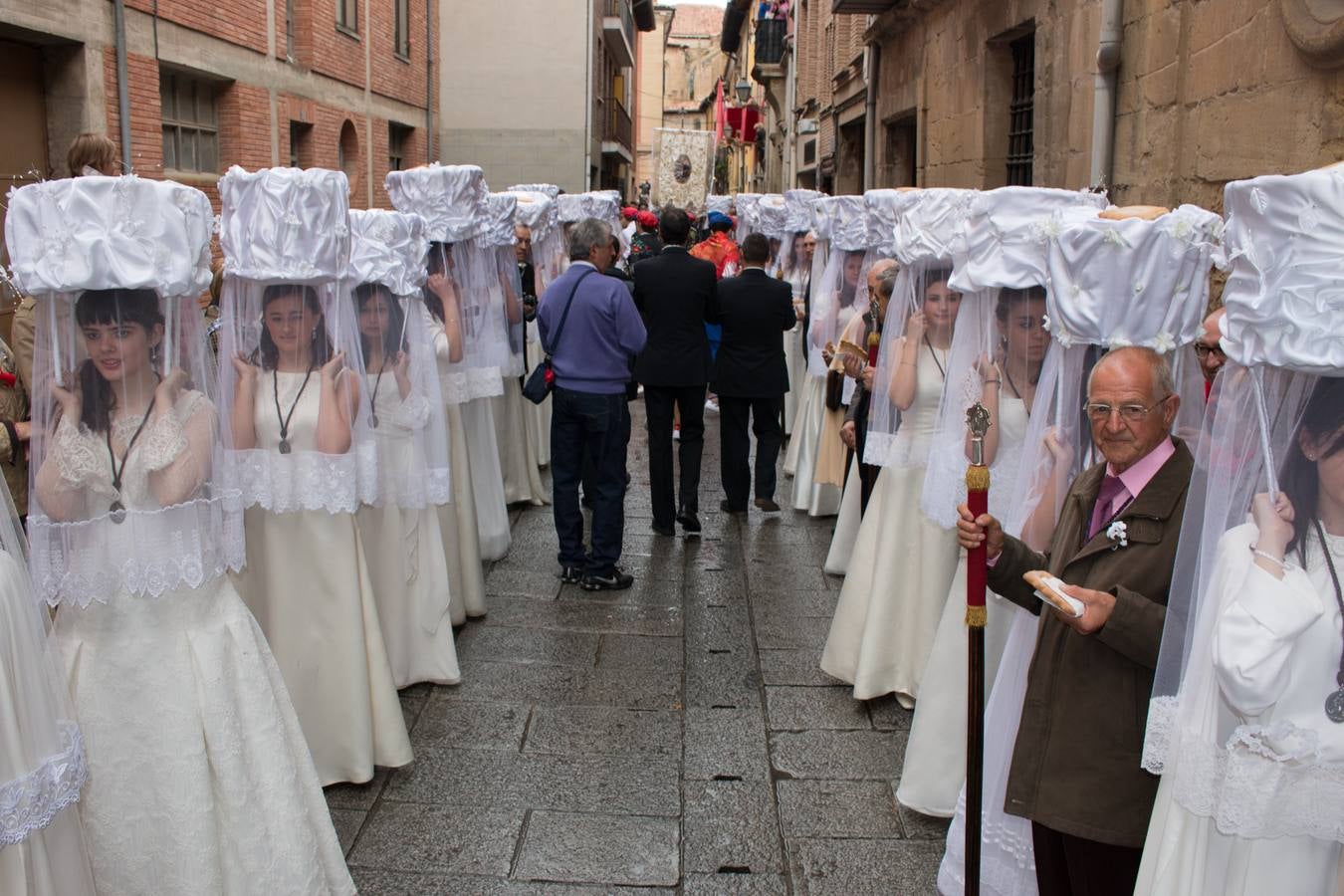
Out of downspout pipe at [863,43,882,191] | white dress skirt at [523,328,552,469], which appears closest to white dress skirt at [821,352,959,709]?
white dress skirt at [523,328,552,469]

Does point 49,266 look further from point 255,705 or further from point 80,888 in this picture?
point 80,888

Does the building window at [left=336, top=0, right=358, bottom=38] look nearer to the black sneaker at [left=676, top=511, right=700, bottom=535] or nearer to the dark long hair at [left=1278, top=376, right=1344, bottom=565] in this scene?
the black sneaker at [left=676, top=511, right=700, bottom=535]

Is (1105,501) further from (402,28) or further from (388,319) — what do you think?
(402,28)

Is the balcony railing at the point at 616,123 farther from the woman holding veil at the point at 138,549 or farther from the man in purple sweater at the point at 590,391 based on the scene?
the woman holding veil at the point at 138,549

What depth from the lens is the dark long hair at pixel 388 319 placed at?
5125 millimetres

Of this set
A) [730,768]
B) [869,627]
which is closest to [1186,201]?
[869,627]

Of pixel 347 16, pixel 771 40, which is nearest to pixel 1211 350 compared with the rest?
pixel 347 16

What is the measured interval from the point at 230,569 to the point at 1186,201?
18.1 feet

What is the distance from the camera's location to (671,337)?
8.09m

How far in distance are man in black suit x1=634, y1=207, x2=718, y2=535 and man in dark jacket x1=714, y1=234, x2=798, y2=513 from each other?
10.9 inches

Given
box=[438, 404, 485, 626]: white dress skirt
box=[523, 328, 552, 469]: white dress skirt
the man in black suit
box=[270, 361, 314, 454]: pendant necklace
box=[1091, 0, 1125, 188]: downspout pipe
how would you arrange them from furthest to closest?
box=[523, 328, 552, 469]: white dress skirt < the man in black suit < box=[1091, 0, 1125, 188]: downspout pipe < box=[438, 404, 485, 626]: white dress skirt < box=[270, 361, 314, 454]: pendant necklace

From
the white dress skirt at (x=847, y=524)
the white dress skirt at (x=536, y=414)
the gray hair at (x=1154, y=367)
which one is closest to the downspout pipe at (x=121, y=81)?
the white dress skirt at (x=536, y=414)

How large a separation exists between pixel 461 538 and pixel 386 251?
1847 mm

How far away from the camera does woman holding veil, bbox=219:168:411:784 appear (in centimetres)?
428
